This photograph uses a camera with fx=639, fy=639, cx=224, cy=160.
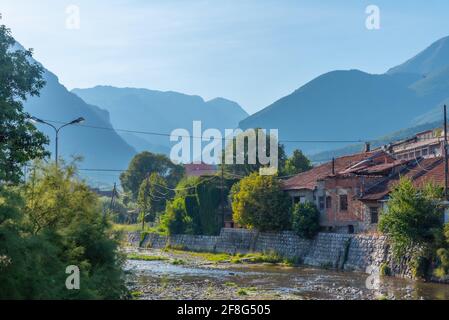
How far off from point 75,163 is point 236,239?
1341 inches

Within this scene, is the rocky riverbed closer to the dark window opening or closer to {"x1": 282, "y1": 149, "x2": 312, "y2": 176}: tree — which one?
the dark window opening

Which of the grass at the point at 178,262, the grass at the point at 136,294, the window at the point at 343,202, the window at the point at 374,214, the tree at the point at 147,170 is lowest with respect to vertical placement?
the grass at the point at 178,262

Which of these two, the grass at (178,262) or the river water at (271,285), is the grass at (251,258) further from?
the river water at (271,285)

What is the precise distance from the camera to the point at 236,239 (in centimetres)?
6116

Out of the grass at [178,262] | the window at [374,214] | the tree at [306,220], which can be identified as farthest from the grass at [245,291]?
the grass at [178,262]

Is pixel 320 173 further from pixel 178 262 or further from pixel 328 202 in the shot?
pixel 178 262

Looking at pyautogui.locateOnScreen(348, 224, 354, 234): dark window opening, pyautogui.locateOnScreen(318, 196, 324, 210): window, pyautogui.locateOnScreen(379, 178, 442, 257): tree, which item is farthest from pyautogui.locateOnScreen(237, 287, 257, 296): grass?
pyautogui.locateOnScreen(318, 196, 324, 210): window

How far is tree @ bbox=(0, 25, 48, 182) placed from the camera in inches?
898

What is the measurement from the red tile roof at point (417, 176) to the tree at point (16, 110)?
28.0 meters

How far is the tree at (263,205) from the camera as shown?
Answer: 5622 centimetres

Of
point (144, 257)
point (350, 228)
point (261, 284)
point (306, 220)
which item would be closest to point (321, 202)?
point (306, 220)

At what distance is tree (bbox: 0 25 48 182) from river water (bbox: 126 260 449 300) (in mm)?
6367
